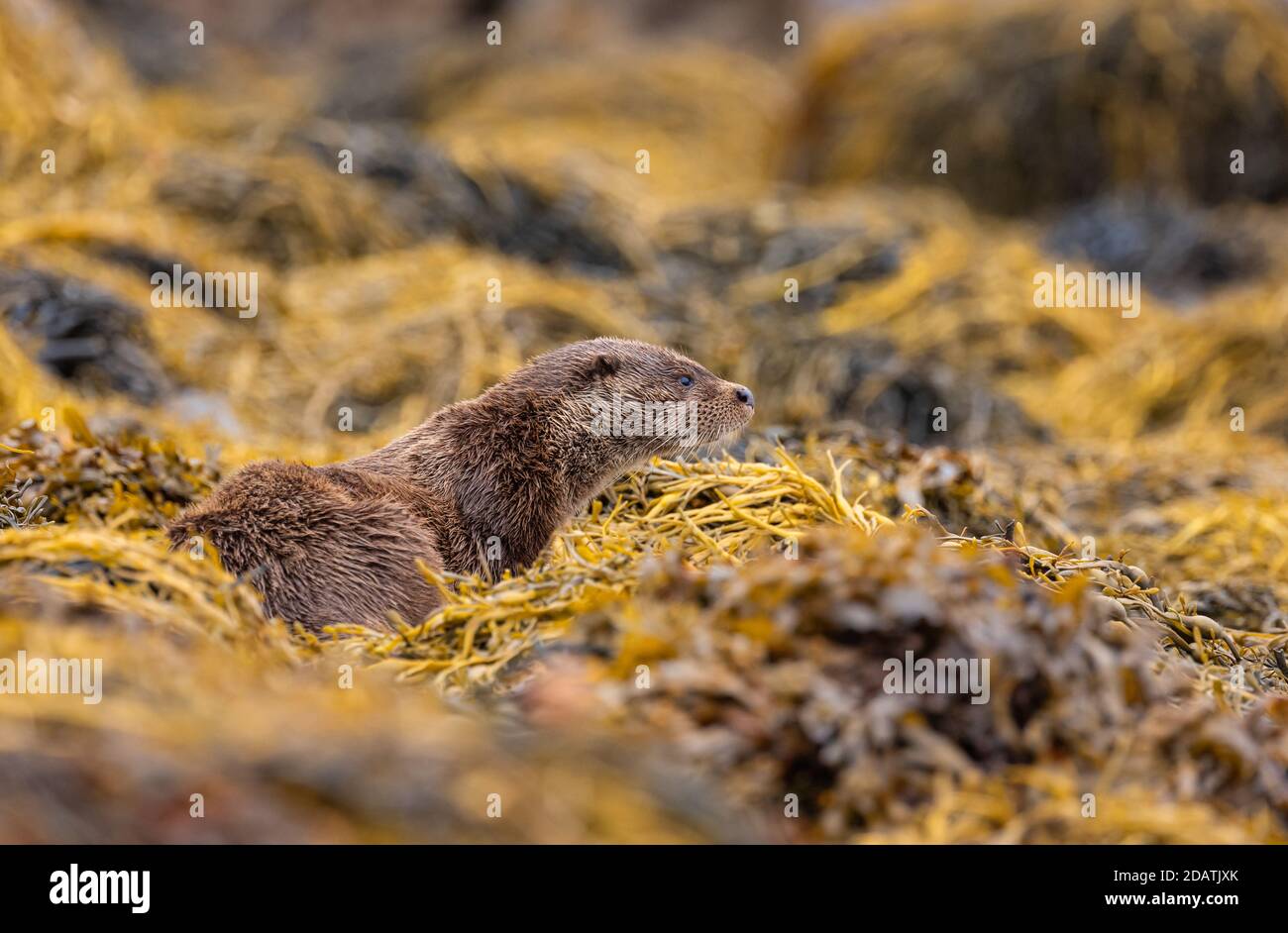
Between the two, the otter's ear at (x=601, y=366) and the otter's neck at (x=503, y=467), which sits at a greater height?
the otter's ear at (x=601, y=366)

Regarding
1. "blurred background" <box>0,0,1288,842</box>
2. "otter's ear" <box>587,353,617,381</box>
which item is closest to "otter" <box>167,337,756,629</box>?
"otter's ear" <box>587,353,617,381</box>

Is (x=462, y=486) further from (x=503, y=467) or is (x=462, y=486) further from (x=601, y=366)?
(x=601, y=366)

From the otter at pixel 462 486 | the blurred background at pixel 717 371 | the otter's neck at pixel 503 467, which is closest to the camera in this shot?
the blurred background at pixel 717 371

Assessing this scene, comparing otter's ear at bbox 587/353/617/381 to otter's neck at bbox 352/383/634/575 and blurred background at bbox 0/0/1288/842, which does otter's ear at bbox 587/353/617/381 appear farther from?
blurred background at bbox 0/0/1288/842

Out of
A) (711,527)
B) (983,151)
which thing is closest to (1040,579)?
(711,527)

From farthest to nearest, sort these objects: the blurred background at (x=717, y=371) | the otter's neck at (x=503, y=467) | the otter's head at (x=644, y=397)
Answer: the otter's head at (x=644, y=397), the otter's neck at (x=503, y=467), the blurred background at (x=717, y=371)

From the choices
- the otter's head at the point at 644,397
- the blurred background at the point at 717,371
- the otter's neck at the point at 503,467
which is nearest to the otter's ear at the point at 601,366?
the otter's head at the point at 644,397

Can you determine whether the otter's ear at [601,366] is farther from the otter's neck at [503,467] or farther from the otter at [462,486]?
the otter's neck at [503,467]
